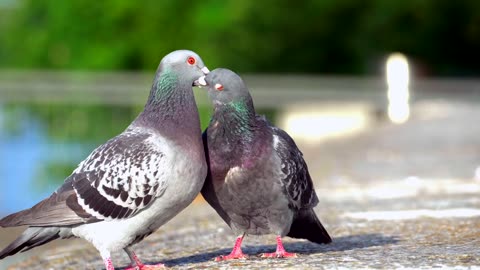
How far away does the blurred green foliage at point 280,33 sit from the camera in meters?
37.4

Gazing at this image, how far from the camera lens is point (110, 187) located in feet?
18.4

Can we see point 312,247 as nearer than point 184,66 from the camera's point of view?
No

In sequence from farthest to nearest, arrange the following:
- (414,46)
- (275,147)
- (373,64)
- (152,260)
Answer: (373,64)
(414,46)
(152,260)
(275,147)

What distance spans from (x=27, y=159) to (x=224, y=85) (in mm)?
26530

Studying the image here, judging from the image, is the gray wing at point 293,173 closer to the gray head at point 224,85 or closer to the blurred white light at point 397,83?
the gray head at point 224,85

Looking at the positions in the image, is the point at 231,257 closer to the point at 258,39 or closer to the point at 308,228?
the point at 308,228

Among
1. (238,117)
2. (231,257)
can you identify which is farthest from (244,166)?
(231,257)

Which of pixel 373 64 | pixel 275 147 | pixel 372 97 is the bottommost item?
pixel 275 147

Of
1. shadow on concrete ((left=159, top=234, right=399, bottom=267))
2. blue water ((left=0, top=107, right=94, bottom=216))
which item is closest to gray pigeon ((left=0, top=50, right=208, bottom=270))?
shadow on concrete ((left=159, top=234, right=399, bottom=267))

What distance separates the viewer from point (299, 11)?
4141cm

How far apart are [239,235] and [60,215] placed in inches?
41.4

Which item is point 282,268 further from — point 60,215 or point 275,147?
point 60,215

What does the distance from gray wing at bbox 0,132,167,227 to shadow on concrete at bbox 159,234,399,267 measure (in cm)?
80

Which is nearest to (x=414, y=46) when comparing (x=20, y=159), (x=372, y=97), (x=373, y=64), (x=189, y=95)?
(x=373, y=64)
